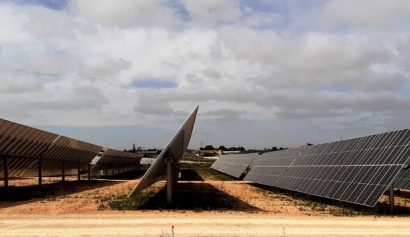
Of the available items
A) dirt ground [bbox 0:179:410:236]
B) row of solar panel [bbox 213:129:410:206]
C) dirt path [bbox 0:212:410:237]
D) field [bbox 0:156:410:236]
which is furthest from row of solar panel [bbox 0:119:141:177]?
row of solar panel [bbox 213:129:410:206]

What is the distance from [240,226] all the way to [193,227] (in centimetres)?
192

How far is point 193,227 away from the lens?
53.6ft

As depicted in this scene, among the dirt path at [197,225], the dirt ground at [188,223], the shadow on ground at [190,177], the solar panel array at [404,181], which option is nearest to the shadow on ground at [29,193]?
the dirt ground at [188,223]

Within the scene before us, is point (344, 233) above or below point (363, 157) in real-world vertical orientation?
below

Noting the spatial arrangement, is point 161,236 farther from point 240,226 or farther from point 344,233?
point 344,233

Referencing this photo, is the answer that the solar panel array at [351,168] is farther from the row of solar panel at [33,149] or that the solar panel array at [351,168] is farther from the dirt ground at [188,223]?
the row of solar panel at [33,149]

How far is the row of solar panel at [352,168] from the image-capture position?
2150cm

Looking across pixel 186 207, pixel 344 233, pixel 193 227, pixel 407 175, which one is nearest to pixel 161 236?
pixel 193 227

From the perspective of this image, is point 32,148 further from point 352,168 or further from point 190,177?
point 190,177

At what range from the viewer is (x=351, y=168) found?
25531 mm

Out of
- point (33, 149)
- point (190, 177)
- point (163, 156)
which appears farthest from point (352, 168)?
point (190, 177)

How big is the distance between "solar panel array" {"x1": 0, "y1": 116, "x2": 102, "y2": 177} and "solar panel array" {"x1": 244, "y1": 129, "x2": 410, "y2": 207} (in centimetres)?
2101

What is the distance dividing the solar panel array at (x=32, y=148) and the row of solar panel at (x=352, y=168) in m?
21.0

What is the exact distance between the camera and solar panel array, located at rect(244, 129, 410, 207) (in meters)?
21.5
